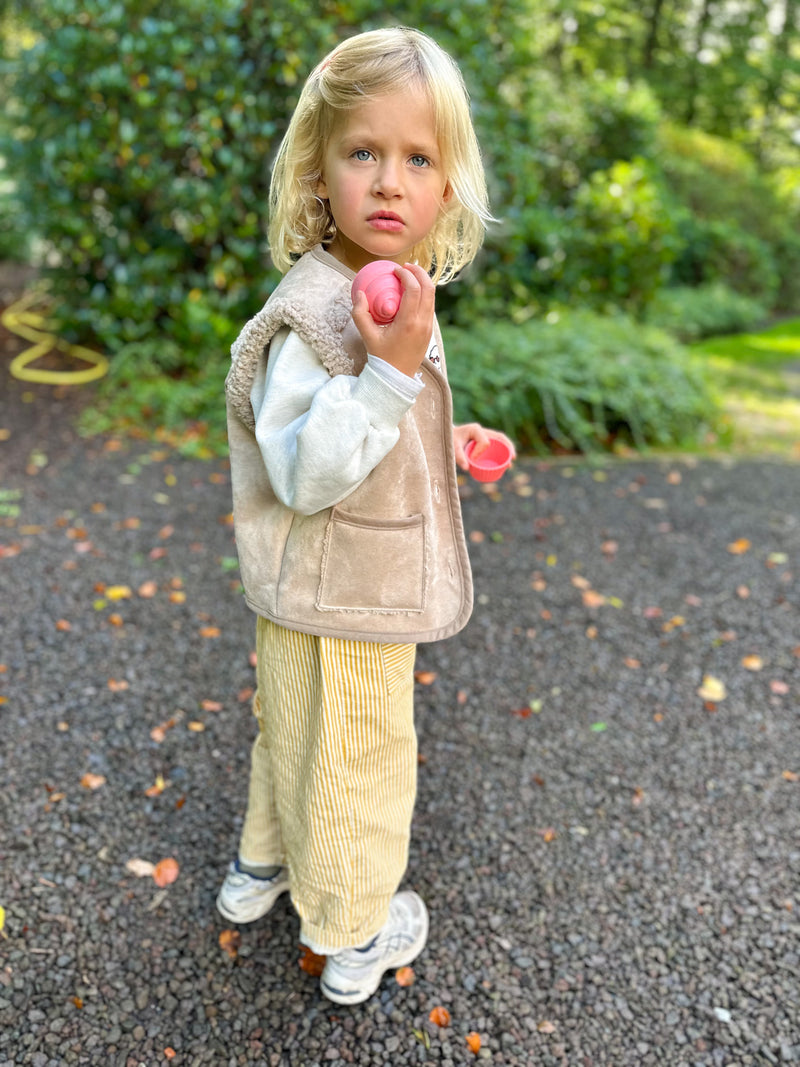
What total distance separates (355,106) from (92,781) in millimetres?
1959

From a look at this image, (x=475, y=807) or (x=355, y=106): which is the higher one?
(x=355, y=106)

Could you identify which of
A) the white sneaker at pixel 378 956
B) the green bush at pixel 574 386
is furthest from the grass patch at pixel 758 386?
the white sneaker at pixel 378 956

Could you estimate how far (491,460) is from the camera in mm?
1771

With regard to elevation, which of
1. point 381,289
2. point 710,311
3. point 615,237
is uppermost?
point 381,289

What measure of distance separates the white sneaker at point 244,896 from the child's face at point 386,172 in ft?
4.81

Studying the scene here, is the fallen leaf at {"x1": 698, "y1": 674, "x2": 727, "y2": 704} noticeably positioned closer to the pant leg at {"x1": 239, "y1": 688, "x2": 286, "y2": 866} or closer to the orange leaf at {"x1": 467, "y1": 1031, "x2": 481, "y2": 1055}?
the orange leaf at {"x1": 467, "y1": 1031, "x2": 481, "y2": 1055}

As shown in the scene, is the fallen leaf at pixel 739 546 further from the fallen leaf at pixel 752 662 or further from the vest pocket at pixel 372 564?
the vest pocket at pixel 372 564

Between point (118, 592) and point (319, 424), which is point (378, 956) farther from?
point (118, 592)

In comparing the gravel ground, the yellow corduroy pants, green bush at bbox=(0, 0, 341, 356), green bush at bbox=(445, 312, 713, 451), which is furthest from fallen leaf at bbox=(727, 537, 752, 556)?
green bush at bbox=(0, 0, 341, 356)

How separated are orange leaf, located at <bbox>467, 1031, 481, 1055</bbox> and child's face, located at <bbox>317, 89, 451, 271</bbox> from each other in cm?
159

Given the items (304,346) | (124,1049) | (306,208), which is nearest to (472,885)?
(124,1049)

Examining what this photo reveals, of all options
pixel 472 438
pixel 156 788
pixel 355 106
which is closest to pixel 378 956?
pixel 156 788

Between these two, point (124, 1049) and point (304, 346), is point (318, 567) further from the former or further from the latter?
point (124, 1049)

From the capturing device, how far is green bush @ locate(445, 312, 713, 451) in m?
5.25
